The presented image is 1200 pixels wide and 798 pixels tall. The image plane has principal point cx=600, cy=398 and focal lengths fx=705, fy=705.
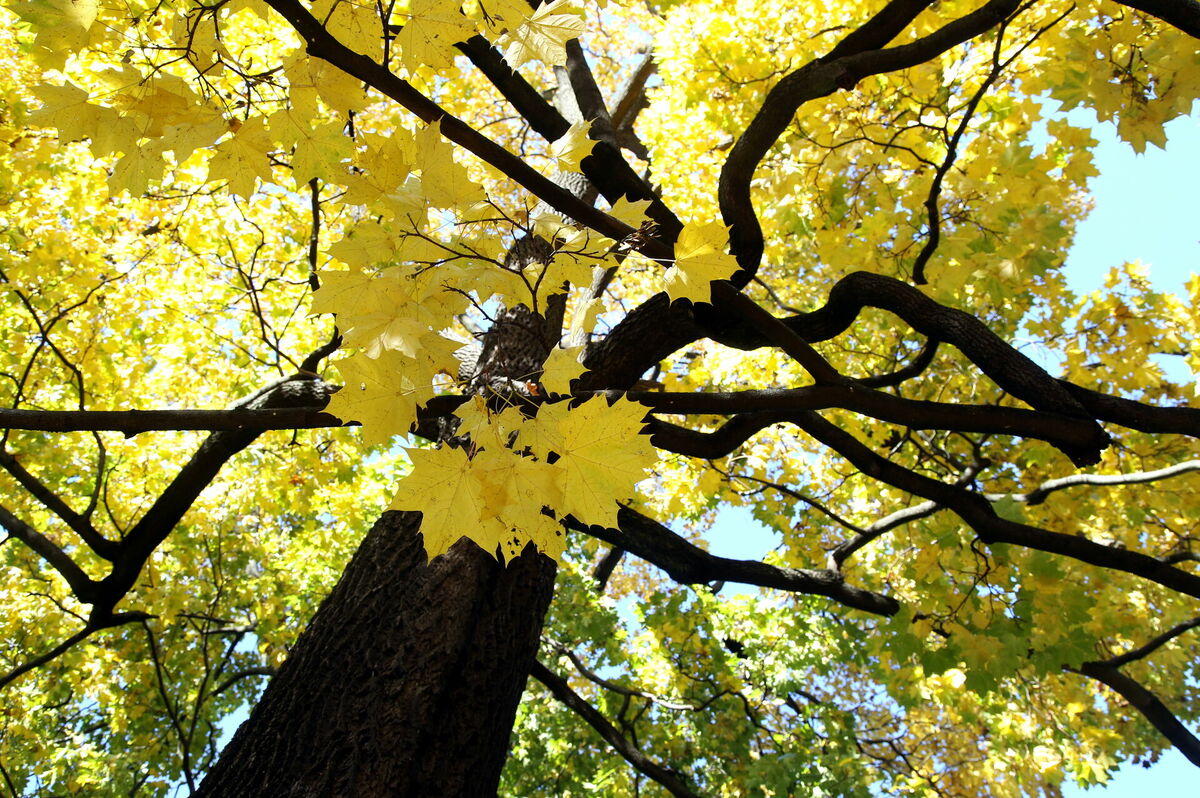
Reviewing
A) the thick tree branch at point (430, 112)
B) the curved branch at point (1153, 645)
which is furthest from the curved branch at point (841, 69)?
the curved branch at point (1153, 645)

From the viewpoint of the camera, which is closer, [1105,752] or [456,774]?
[456,774]

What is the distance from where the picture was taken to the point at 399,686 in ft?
7.54

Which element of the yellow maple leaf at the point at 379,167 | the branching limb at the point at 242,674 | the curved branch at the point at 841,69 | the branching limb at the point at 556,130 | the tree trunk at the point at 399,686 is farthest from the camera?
the branching limb at the point at 242,674

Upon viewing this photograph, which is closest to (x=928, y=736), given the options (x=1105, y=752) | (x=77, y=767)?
(x=1105, y=752)

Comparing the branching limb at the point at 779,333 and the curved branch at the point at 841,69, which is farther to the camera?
the curved branch at the point at 841,69

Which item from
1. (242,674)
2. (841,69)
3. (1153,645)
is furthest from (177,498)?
(1153,645)

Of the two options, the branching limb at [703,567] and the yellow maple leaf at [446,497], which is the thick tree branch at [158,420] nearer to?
the yellow maple leaf at [446,497]

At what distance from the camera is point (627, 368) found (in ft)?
11.2

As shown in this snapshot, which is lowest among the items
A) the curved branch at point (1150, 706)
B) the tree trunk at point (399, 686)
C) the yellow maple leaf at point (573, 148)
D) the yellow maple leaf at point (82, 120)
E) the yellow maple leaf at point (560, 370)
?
the tree trunk at point (399, 686)

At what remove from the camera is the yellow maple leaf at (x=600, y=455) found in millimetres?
1501

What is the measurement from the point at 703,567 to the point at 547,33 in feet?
8.89

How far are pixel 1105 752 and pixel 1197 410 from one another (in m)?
6.52

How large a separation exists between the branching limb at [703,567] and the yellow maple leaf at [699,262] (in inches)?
76.7

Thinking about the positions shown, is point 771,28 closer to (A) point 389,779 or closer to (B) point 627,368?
(B) point 627,368
